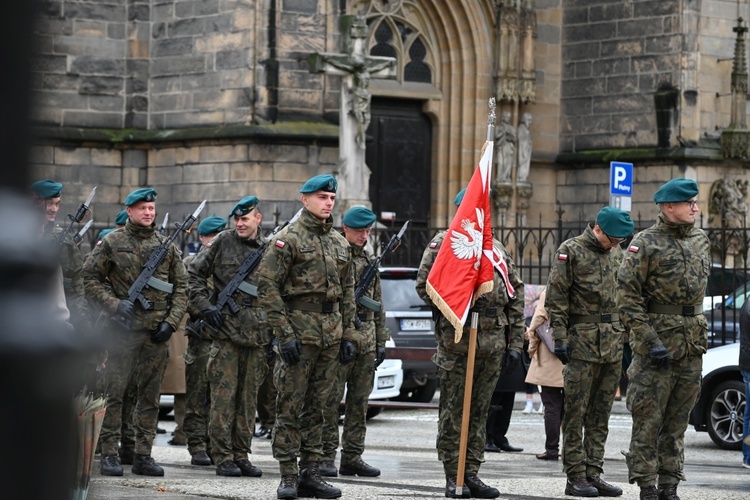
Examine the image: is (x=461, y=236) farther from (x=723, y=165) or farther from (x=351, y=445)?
(x=723, y=165)

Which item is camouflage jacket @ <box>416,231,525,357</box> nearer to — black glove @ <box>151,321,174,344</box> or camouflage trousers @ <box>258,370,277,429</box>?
black glove @ <box>151,321,174,344</box>

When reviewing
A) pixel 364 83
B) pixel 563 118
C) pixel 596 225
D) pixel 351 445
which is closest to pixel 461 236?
pixel 596 225

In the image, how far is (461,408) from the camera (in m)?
8.99

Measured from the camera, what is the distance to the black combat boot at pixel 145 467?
32.7 feet

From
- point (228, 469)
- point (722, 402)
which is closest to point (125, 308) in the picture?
point (228, 469)

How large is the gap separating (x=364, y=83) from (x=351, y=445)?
1185 cm

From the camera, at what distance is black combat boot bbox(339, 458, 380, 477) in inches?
406

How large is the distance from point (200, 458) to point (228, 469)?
1191 mm

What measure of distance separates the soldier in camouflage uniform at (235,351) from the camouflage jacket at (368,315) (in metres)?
0.71

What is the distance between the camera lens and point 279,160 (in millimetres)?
22797

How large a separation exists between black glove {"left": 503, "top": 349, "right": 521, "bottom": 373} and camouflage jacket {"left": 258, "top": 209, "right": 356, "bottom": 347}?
109 cm

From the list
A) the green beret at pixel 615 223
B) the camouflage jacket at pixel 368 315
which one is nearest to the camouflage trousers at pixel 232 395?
the camouflage jacket at pixel 368 315

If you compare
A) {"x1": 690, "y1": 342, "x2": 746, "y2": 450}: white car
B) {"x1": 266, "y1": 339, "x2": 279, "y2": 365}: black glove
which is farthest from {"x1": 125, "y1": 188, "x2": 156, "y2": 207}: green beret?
{"x1": 690, "y1": 342, "x2": 746, "y2": 450}: white car

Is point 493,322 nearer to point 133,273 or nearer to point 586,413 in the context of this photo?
point 586,413
